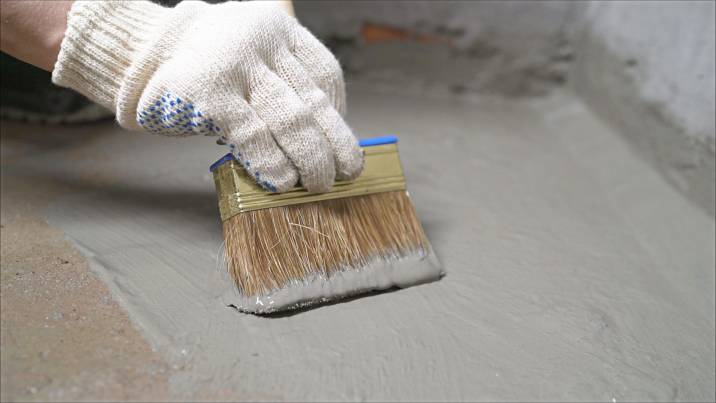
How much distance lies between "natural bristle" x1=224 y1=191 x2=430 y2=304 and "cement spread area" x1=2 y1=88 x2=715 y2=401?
68 mm

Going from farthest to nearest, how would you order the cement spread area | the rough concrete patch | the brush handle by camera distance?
the brush handle < the cement spread area < the rough concrete patch

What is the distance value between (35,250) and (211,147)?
1.99 ft

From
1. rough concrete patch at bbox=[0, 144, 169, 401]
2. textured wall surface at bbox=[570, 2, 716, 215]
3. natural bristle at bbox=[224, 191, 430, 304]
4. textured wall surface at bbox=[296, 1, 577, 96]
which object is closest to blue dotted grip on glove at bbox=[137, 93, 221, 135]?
natural bristle at bbox=[224, 191, 430, 304]

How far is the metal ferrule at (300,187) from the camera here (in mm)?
1148

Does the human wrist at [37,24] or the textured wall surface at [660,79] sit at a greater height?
the textured wall surface at [660,79]

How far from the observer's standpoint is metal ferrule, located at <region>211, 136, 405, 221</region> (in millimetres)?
1148

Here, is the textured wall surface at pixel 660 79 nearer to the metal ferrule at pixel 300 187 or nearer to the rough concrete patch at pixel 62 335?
the metal ferrule at pixel 300 187

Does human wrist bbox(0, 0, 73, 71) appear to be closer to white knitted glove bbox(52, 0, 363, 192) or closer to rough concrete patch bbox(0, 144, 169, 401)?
white knitted glove bbox(52, 0, 363, 192)

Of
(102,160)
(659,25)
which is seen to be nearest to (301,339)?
(102,160)

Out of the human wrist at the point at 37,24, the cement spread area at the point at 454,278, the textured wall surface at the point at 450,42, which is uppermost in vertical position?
the textured wall surface at the point at 450,42

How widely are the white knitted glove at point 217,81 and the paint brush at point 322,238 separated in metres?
0.05

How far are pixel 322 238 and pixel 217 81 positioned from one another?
35 cm

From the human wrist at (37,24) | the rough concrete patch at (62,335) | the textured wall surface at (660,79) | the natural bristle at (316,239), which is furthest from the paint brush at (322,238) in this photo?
the textured wall surface at (660,79)

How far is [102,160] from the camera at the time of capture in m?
1.55
